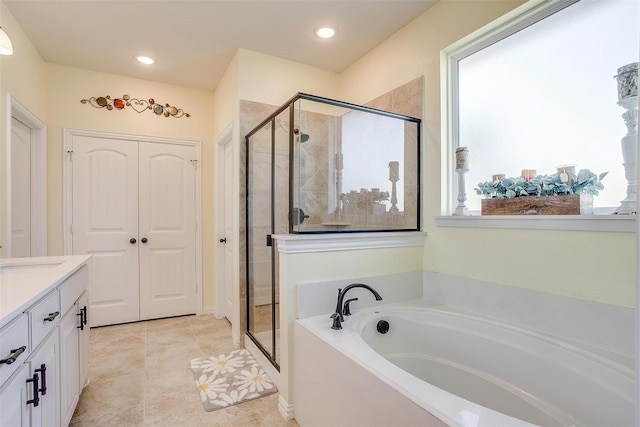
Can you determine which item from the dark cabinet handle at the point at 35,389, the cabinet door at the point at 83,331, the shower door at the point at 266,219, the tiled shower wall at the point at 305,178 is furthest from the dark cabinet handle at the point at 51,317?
the tiled shower wall at the point at 305,178

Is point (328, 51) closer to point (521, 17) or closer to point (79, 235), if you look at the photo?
point (521, 17)

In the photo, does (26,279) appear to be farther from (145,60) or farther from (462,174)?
(462,174)

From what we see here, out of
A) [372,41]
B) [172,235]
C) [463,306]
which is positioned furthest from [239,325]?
[372,41]

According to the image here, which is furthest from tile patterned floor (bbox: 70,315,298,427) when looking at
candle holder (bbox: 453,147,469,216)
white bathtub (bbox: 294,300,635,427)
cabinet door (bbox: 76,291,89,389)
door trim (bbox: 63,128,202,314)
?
candle holder (bbox: 453,147,469,216)

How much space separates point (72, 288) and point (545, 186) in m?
2.53

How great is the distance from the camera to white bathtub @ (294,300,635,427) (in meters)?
1.07

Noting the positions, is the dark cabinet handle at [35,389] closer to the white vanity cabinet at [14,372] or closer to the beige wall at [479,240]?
the white vanity cabinet at [14,372]

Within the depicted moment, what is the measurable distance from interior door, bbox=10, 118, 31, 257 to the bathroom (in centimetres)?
20

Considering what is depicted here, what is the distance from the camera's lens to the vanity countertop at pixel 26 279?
3.50 feet

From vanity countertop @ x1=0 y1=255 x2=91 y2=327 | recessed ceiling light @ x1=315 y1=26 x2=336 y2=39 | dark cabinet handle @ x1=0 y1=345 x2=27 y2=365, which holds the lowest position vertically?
dark cabinet handle @ x1=0 y1=345 x2=27 y2=365

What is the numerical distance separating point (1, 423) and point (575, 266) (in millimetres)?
2278

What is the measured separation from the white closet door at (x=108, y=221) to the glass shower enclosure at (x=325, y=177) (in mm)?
1596

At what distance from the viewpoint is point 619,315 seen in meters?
1.39

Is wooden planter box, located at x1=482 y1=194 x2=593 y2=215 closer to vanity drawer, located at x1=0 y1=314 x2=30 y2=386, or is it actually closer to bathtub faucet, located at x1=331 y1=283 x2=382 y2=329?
bathtub faucet, located at x1=331 y1=283 x2=382 y2=329
